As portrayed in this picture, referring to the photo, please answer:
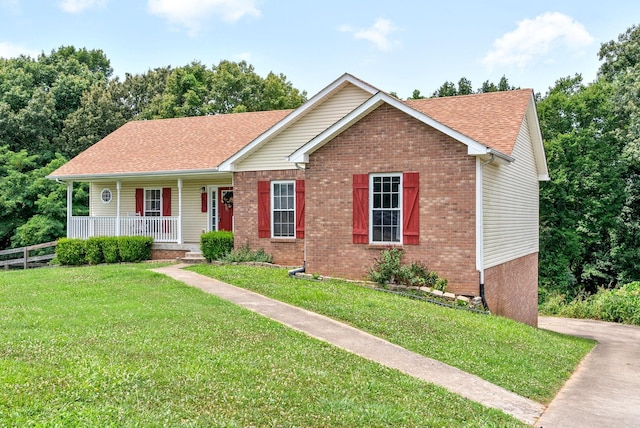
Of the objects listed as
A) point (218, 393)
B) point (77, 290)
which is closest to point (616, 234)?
point (77, 290)

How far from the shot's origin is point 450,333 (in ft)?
32.5

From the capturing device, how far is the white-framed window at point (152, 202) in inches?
864

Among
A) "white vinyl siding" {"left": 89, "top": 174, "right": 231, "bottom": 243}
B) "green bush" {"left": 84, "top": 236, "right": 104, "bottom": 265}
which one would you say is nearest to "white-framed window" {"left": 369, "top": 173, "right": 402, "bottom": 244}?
"white vinyl siding" {"left": 89, "top": 174, "right": 231, "bottom": 243}

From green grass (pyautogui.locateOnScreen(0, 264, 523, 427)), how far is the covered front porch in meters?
10.2

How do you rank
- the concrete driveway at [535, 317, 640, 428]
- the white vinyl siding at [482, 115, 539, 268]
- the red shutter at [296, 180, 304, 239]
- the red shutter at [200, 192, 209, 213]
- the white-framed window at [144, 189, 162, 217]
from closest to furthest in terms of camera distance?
the concrete driveway at [535, 317, 640, 428], the white vinyl siding at [482, 115, 539, 268], the red shutter at [296, 180, 304, 239], the red shutter at [200, 192, 209, 213], the white-framed window at [144, 189, 162, 217]

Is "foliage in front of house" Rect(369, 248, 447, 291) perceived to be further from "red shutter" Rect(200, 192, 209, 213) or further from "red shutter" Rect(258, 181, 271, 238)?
"red shutter" Rect(200, 192, 209, 213)

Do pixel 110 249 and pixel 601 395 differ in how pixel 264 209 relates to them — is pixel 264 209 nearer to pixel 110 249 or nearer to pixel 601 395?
pixel 110 249

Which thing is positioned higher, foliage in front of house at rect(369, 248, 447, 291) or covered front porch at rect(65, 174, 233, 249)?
covered front porch at rect(65, 174, 233, 249)

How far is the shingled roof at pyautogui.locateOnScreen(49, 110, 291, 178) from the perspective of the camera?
20.4 m

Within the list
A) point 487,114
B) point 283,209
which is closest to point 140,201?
point 283,209

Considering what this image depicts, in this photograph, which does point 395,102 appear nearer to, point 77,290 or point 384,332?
point 384,332

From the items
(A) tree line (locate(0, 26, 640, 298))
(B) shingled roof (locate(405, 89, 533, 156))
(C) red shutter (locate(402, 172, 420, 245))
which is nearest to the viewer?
(C) red shutter (locate(402, 172, 420, 245))

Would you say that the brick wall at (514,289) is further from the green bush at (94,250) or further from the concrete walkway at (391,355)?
the green bush at (94,250)

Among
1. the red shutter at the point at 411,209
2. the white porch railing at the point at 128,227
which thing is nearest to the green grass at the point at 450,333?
the red shutter at the point at 411,209
